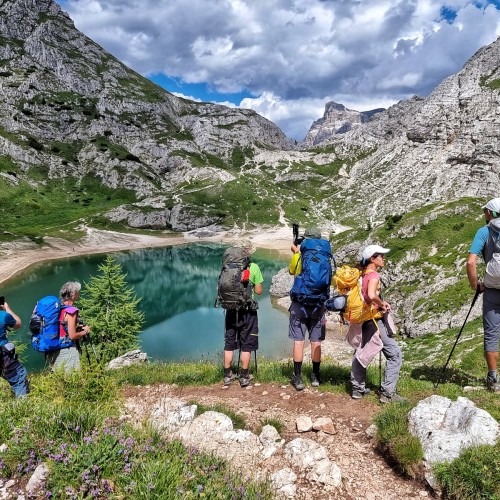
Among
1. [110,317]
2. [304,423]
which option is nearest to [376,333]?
[304,423]

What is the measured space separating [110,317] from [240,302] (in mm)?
25627

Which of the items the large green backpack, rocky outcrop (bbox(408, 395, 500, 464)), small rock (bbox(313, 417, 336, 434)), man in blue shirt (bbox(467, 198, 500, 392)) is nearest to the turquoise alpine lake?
the large green backpack

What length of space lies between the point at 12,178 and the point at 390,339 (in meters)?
175

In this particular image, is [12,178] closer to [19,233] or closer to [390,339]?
[19,233]

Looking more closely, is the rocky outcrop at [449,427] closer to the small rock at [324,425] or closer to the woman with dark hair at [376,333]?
the woman with dark hair at [376,333]

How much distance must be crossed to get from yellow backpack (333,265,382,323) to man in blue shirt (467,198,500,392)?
2663 mm

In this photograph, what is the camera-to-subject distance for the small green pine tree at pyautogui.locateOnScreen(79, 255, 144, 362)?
103 feet

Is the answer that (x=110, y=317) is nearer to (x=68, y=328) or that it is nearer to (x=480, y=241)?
(x=68, y=328)

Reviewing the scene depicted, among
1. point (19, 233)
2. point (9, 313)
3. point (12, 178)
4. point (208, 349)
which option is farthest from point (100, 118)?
point (9, 313)

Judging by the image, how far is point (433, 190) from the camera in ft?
380

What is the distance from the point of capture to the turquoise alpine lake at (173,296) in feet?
146

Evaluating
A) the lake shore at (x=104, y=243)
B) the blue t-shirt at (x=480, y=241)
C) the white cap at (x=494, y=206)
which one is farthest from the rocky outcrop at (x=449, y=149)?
the blue t-shirt at (x=480, y=241)

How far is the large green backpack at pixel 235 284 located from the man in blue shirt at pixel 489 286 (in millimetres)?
5772

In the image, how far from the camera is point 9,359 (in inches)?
372
